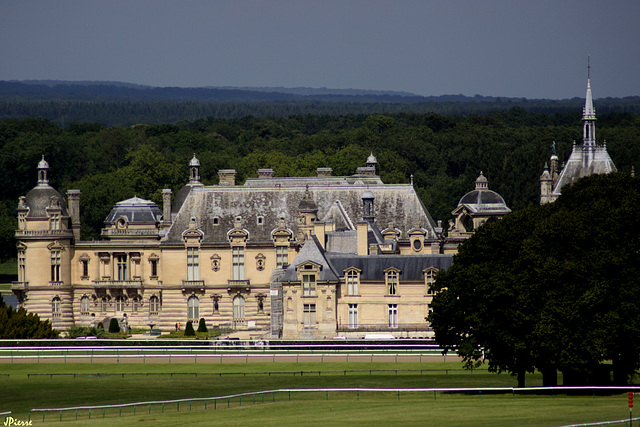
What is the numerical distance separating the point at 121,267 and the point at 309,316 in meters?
20.3

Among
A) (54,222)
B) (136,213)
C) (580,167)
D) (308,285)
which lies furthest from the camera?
(580,167)

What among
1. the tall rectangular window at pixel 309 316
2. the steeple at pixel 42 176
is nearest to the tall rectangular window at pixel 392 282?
the tall rectangular window at pixel 309 316

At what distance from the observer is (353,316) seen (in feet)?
341

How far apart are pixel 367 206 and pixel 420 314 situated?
11.7m

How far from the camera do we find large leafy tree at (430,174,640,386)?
71.3m

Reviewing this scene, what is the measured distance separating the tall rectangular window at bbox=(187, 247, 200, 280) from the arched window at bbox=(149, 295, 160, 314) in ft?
10.5

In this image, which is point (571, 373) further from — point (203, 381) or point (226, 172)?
point (226, 172)

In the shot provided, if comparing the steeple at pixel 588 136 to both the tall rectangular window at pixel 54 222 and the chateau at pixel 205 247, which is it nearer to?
the chateau at pixel 205 247

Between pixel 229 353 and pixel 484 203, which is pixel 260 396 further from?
pixel 484 203

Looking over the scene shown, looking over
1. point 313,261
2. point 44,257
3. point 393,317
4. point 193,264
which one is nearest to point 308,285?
point 313,261

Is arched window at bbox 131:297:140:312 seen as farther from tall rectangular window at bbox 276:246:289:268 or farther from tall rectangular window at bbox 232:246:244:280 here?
tall rectangular window at bbox 276:246:289:268

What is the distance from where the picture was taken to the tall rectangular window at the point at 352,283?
4084 inches

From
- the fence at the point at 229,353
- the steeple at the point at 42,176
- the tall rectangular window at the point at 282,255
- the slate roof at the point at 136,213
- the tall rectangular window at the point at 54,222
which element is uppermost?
the steeple at the point at 42,176

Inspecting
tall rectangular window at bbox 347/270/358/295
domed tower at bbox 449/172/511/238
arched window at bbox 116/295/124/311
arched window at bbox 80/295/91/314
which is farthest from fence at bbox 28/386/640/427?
arched window at bbox 80/295/91/314
